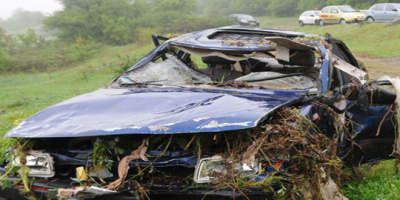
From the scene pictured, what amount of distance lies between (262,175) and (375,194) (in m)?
1.59

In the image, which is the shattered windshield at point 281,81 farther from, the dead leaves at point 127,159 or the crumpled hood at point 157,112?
the dead leaves at point 127,159

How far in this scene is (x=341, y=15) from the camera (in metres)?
22.6

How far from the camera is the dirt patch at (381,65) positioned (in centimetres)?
990

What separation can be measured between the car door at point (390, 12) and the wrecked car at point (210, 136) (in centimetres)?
1881

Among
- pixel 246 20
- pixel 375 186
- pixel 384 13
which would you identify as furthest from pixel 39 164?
pixel 246 20

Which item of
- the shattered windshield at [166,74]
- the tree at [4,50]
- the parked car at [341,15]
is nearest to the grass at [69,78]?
the tree at [4,50]

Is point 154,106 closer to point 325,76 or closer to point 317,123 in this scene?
point 317,123

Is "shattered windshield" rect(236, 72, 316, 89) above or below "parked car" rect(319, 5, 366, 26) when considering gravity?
above

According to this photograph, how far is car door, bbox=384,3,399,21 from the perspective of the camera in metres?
19.8

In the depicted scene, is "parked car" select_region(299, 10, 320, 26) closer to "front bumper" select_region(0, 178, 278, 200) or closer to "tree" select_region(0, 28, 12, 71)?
"tree" select_region(0, 28, 12, 71)

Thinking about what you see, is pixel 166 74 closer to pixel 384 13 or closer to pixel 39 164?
pixel 39 164

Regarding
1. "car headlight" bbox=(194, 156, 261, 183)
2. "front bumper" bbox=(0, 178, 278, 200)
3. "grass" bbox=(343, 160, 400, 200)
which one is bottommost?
"grass" bbox=(343, 160, 400, 200)

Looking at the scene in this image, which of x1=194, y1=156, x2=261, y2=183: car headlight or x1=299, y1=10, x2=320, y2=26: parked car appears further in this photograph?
x1=299, y1=10, x2=320, y2=26: parked car

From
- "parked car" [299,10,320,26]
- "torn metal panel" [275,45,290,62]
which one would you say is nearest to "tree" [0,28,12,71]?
"parked car" [299,10,320,26]
